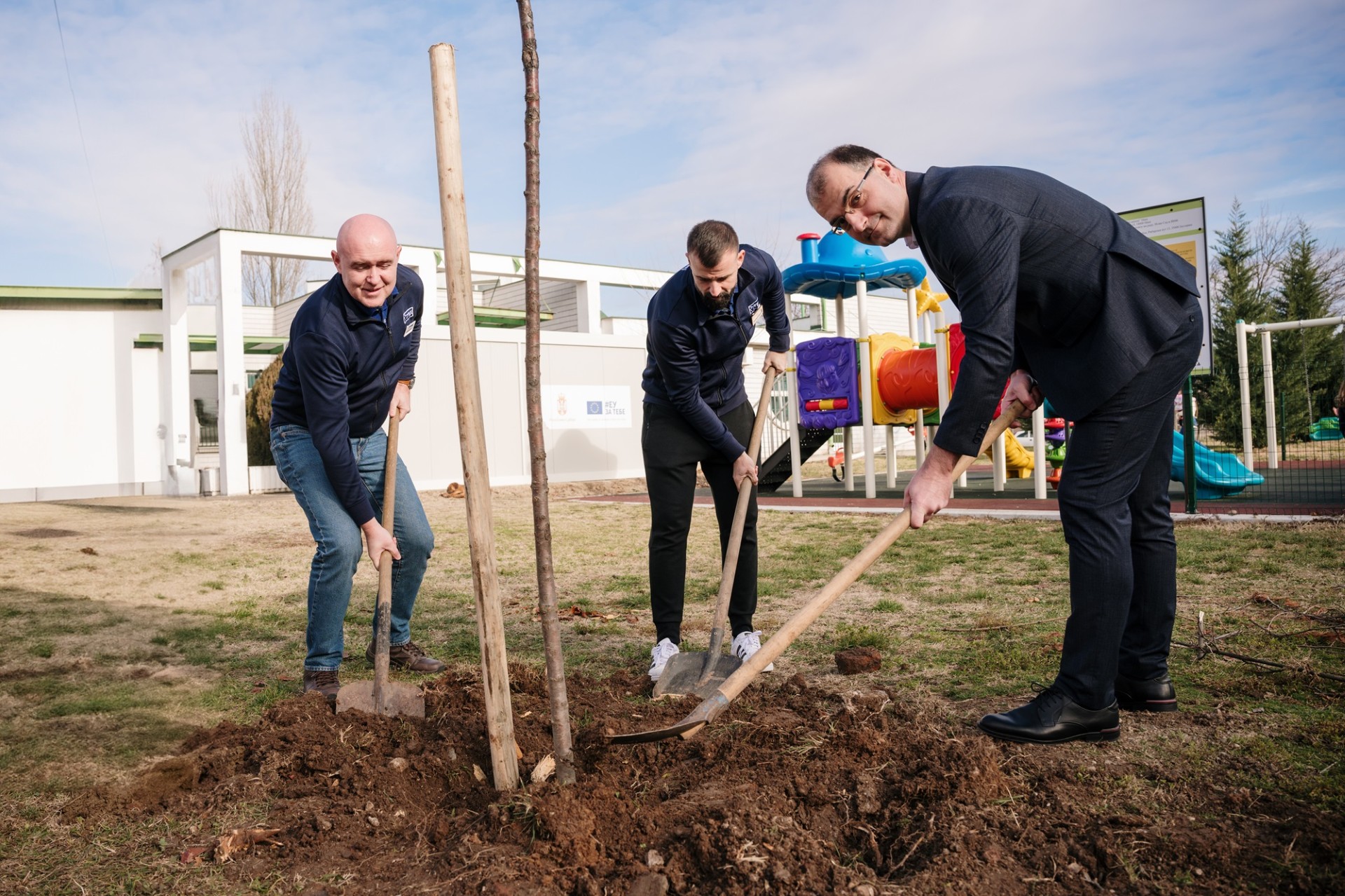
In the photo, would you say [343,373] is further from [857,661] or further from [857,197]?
[857,661]

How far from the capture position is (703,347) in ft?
12.0

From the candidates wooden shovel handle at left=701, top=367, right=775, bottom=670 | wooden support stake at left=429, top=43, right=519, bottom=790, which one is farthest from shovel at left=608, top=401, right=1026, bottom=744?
wooden shovel handle at left=701, top=367, right=775, bottom=670

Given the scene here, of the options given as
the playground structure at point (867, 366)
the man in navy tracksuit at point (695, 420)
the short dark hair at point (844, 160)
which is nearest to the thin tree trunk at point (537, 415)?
the short dark hair at point (844, 160)

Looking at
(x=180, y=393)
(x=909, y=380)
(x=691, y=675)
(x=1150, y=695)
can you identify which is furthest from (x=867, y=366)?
(x=180, y=393)

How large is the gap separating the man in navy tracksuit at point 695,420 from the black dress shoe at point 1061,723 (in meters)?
1.23

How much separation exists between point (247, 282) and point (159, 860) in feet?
107

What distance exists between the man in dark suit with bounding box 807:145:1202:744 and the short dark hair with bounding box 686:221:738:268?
0.73 metres

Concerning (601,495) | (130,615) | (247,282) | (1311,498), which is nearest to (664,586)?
(130,615)

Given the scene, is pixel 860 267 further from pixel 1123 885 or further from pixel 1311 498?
pixel 1123 885

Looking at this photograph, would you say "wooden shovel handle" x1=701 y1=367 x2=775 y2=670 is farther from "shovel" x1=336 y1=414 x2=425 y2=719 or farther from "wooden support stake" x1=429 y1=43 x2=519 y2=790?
"wooden support stake" x1=429 y1=43 x2=519 y2=790

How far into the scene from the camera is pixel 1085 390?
2.56 m

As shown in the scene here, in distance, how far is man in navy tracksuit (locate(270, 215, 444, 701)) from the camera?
3.28 meters

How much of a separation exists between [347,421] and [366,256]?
1.99 feet

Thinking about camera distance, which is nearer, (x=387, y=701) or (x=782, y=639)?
(x=782, y=639)
